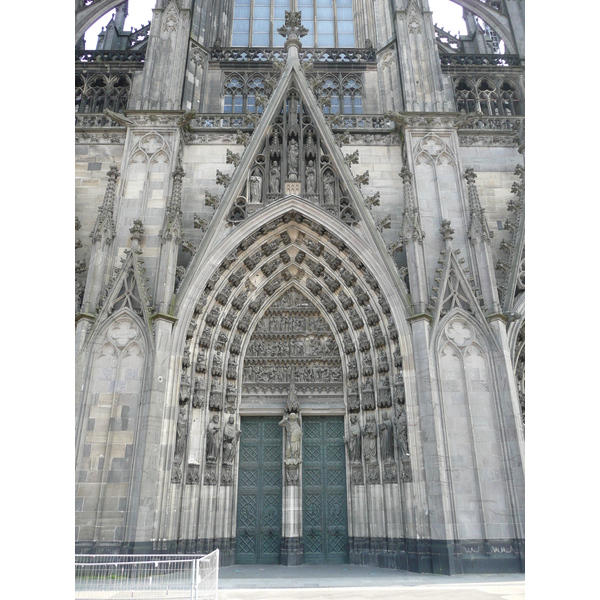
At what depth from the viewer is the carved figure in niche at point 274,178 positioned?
13.1 meters

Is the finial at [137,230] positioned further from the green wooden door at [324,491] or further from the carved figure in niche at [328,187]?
the green wooden door at [324,491]

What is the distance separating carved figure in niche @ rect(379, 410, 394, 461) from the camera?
10.9 meters

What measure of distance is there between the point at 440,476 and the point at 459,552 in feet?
4.52

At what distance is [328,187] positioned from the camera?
1316 cm

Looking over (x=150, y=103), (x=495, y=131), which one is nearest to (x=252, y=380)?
(x=150, y=103)

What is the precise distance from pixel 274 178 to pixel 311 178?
983 millimetres

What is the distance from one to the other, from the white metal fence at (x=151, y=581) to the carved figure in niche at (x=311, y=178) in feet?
29.9

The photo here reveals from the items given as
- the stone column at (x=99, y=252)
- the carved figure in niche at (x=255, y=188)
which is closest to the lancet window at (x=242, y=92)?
the carved figure in niche at (x=255, y=188)

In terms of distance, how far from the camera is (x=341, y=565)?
36.0 feet

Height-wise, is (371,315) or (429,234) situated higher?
(429,234)

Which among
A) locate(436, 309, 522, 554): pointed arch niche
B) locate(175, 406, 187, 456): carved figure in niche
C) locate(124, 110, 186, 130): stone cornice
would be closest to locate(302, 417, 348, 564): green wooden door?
locate(436, 309, 522, 554): pointed arch niche
